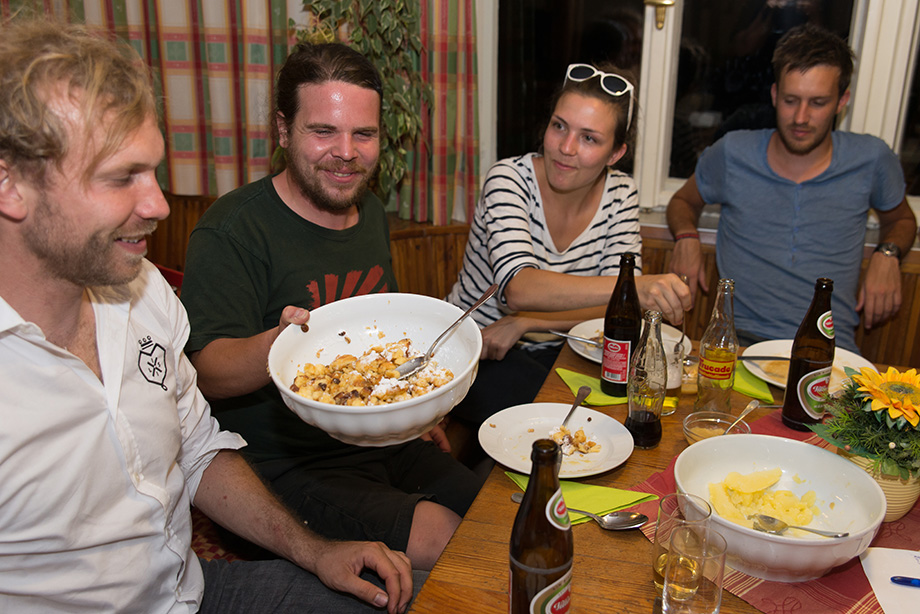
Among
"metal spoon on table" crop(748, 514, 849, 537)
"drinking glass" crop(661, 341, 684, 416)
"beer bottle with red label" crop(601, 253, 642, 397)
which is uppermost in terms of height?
"beer bottle with red label" crop(601, 253, 642, 397)

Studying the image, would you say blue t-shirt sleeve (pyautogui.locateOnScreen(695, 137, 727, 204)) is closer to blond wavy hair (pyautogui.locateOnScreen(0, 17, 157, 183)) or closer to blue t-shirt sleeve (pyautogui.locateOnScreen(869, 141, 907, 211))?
blue t-shirt sleeve (pyautogui.locateOnScreen(869, 141, 907, 211))

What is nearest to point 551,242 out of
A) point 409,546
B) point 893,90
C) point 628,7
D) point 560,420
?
point 560,420

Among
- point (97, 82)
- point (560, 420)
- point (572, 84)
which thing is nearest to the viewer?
point (97, 82)

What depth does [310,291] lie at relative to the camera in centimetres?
163

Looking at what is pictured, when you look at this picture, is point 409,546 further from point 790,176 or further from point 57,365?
point 790,176

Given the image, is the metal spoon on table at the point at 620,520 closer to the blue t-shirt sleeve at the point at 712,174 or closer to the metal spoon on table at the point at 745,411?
the metal spoon on table at the point at 745,411

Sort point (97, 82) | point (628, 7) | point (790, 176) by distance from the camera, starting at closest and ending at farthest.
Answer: point (97, 82)
point (790, 176)
point (628, 7)

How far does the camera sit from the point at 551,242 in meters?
2.18

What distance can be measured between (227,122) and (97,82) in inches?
84.3

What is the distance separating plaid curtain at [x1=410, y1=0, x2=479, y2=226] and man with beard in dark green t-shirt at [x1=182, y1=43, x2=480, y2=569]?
1.17 m

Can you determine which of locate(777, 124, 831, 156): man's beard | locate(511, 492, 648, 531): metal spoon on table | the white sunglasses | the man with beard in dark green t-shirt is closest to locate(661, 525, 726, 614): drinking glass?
locate(511, 492, 648, 531): metal spoon on table

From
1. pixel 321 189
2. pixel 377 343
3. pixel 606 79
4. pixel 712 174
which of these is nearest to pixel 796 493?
pixel 377 343

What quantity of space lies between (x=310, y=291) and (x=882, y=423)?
3.96ft

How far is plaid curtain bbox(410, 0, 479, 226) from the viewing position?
2.74 m
